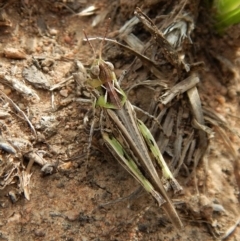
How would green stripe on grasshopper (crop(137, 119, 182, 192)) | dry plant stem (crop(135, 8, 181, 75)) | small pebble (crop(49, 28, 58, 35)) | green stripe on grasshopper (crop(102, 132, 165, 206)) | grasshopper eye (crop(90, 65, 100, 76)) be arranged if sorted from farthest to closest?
small pebble (crop(49, 28, 58, 35)) < dry plant stem (crop(135, 8, 181, 75)) < grasshopper eye (crop(90, 65, 100, 76)) < green stripe on grasshopper (crop(137, 119, 182, 192)) < green stripe on grasshopper (crop(102, 132, 165, 206))

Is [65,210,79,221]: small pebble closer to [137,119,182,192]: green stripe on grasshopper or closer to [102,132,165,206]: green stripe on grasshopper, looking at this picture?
[102,132,165,206]: green stripe on grasshopper

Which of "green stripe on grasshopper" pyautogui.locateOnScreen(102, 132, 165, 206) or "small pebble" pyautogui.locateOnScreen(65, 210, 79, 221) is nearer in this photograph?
"green stripe on grasshopper" pyautogui.locateOnScreen(102, 132, 165, 206)

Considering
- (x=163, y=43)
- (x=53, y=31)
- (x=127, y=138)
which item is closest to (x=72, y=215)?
(x=127, y=138)

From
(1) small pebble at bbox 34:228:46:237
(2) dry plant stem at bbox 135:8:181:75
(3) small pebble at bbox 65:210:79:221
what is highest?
(2) dry plant stem at bbox 135:8:181:75

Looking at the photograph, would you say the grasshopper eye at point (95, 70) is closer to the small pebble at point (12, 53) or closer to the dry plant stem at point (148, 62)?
the dry plant stem at point (148, 62)

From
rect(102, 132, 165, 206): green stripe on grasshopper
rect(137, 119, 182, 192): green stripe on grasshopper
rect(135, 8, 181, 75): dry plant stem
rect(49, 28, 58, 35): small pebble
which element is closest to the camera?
rect(102, 132, 165, 206): green stripe on grasshopper

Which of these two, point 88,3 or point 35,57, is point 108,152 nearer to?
point 35,57

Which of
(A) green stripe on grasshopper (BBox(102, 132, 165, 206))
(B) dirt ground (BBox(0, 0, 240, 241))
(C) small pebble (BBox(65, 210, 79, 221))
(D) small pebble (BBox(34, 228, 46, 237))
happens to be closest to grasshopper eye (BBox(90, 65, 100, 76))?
(B) dirt ground (BBox(0, 0, 240, 241))
